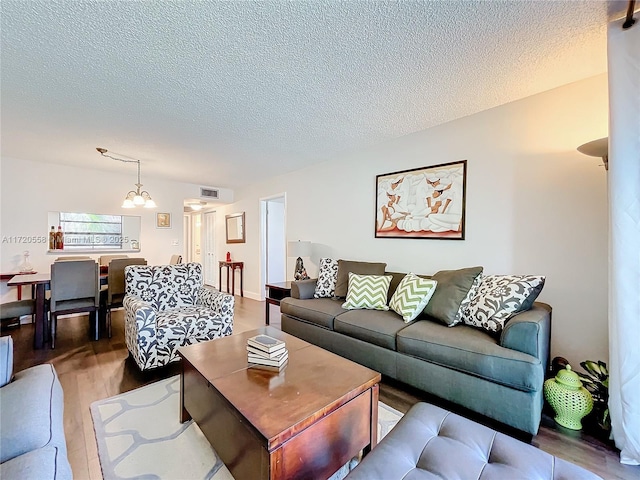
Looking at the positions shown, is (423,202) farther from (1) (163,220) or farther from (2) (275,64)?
(1) (163,220)

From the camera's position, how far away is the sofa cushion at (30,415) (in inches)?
36.2

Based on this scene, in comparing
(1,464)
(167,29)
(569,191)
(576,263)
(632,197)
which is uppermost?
(167,29)

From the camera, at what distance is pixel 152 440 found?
1621 mm

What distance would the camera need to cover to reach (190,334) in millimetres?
2537

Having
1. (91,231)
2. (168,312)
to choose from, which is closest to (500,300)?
(168,312)

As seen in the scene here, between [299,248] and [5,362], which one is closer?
[5,362]

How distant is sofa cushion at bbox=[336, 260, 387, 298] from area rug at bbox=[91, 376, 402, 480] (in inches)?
54.4

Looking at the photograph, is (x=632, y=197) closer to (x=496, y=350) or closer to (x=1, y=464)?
(x=496, y=350)

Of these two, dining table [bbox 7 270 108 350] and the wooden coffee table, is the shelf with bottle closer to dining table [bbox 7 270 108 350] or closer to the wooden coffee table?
dining table [bbox 7 270 108 350]

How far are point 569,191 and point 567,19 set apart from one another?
1.23 m

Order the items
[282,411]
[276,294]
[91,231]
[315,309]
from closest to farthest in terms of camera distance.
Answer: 1. [282,411]
2. [315,309]
3. [276,294]
4. [91,231]

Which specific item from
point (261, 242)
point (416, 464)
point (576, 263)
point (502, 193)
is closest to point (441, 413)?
point (416, 464)

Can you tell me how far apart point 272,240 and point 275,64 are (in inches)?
155

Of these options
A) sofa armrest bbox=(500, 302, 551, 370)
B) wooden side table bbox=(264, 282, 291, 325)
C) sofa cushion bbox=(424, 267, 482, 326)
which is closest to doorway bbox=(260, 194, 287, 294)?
wooden side table bbox=(264, 282, 291, 325)
